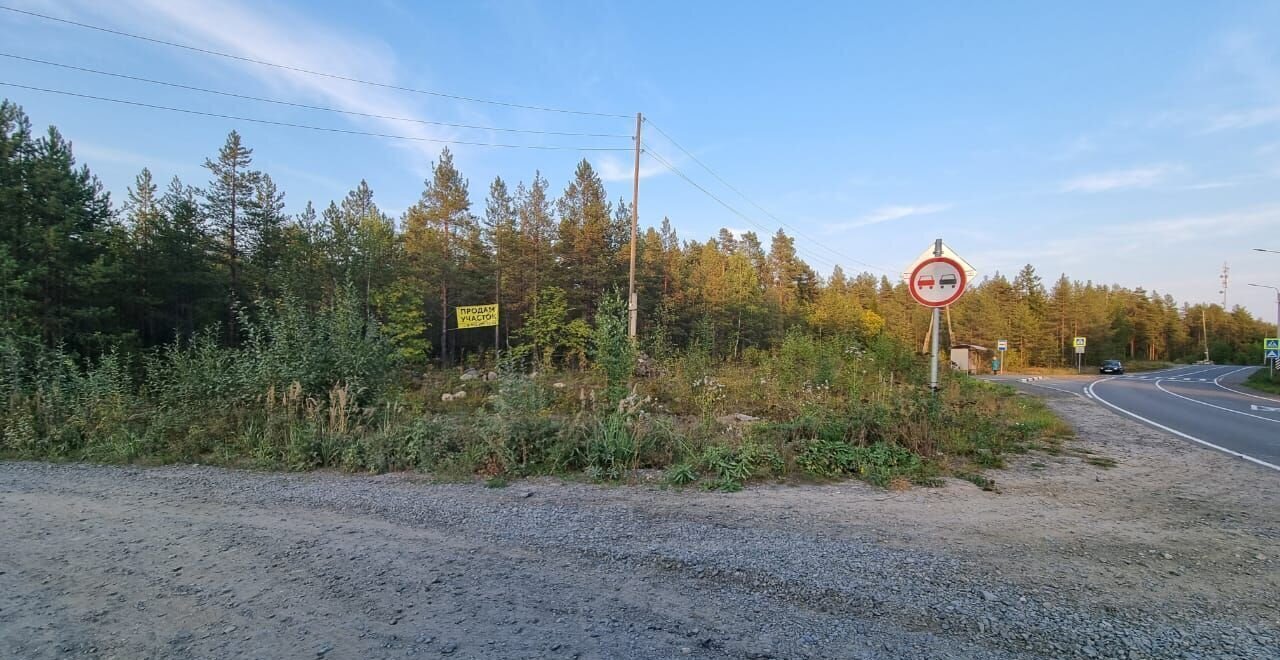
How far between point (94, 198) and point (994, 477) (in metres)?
33.3

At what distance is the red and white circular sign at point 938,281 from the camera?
7551 mm

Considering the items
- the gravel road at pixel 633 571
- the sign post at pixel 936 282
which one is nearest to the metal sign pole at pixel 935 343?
the sign post at pixel 936 282

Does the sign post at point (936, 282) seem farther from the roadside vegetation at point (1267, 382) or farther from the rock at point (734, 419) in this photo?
the roadside vegetation at point (1267, 382)

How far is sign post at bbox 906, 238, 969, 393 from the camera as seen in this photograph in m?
7.53

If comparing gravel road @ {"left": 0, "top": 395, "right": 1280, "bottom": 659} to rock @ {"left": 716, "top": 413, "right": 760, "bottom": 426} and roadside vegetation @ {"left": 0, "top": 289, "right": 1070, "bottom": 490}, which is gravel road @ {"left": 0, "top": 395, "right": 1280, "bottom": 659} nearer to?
roadside vegetation @ {"left": 0, "top": 289, "right": 1070, "bottom": 490}

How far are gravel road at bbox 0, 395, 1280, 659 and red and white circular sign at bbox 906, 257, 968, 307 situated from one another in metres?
2.79

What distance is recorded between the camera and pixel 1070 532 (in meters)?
4.40

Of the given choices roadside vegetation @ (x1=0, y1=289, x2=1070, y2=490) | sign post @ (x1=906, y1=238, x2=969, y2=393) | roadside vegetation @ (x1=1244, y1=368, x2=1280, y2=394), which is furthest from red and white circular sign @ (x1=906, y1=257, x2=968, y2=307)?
roadside vegetation @ (x1=1244, y1=368, x2=1280, y2=394)

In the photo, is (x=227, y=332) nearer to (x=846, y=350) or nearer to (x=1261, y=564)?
(x=846, y=350)

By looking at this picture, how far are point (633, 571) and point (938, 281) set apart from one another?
6.48 meters

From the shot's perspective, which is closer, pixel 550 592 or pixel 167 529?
pixel 550 592

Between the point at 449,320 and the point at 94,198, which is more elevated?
the point at 94,198

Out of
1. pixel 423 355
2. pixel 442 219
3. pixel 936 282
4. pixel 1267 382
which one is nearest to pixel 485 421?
pixel 936 282

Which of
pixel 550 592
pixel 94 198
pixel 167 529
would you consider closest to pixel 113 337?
pixel 94 198
